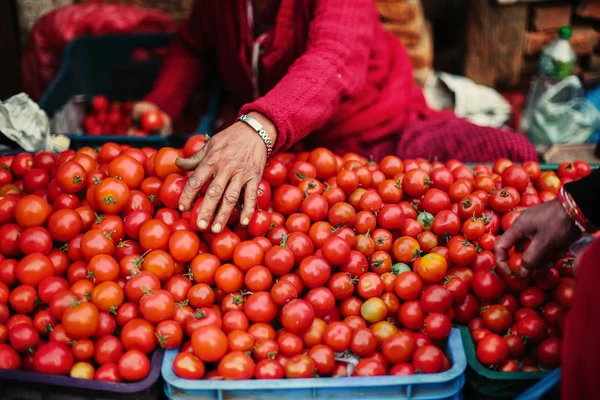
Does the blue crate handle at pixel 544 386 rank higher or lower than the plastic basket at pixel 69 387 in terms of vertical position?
higher

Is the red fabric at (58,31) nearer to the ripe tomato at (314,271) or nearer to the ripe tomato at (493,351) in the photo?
the ripe tomato at (314,271)

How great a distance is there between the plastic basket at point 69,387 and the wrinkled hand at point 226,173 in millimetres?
445

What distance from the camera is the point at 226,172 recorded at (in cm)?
170

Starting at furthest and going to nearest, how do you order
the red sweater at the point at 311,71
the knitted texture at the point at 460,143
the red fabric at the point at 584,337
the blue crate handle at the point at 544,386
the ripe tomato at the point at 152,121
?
the ripe tomato at the point at 152,121
the knitted texture at the point at 460,143
the red sweater at the point at 311,71
the blue crate handle at the point at 544,386
the red fabric at the point at 584,337

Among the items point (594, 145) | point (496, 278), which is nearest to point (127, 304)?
point (496, 278)

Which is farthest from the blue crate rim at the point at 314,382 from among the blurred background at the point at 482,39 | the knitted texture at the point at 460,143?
the blurred background at the point at 482,39

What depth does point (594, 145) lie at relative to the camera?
303 centimetres

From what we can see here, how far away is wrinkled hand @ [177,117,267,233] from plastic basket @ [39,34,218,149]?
1.24m

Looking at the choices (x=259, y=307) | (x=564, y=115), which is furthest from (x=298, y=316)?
(x=564, y=115)

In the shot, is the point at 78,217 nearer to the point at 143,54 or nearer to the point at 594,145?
the point at 143,54

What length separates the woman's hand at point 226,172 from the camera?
1.66 meters

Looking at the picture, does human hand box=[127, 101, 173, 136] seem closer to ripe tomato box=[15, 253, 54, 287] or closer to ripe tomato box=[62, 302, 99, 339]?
ripe tomato box=[15, 253, 54, 287]

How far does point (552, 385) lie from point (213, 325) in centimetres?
84

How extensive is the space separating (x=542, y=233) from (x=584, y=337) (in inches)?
15.7
